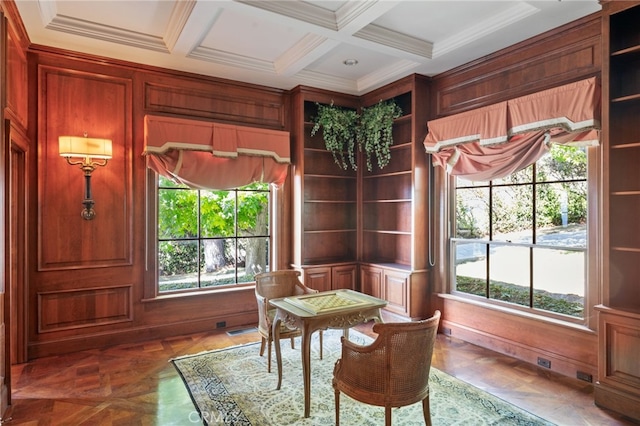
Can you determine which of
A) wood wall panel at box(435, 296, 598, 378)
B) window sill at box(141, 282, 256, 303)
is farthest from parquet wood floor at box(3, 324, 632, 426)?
window sill at box(141, 282, 256, 303)

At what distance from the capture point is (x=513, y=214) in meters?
3.71

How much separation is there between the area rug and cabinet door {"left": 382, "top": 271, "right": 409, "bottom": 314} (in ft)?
3.84

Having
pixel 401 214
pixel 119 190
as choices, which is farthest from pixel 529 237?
pixel 119 190

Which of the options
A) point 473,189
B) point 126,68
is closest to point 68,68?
point 126,68

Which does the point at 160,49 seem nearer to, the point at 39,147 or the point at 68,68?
the point at 68,68

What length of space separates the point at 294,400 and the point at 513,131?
9.59ft

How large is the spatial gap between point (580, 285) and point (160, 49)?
14.4 ft

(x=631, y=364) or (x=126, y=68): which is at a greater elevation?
(x=126, y=68)

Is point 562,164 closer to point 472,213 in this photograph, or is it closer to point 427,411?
point 472,213

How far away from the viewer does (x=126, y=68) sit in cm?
398

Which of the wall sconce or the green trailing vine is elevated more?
the green trailing vine

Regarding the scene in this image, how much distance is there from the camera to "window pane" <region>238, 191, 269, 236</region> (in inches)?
186

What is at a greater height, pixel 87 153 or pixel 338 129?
pixel 338 129

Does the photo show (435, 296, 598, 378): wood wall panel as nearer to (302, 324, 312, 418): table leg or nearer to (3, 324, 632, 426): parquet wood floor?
(3, 324, 632, 426): parquet wood floor
